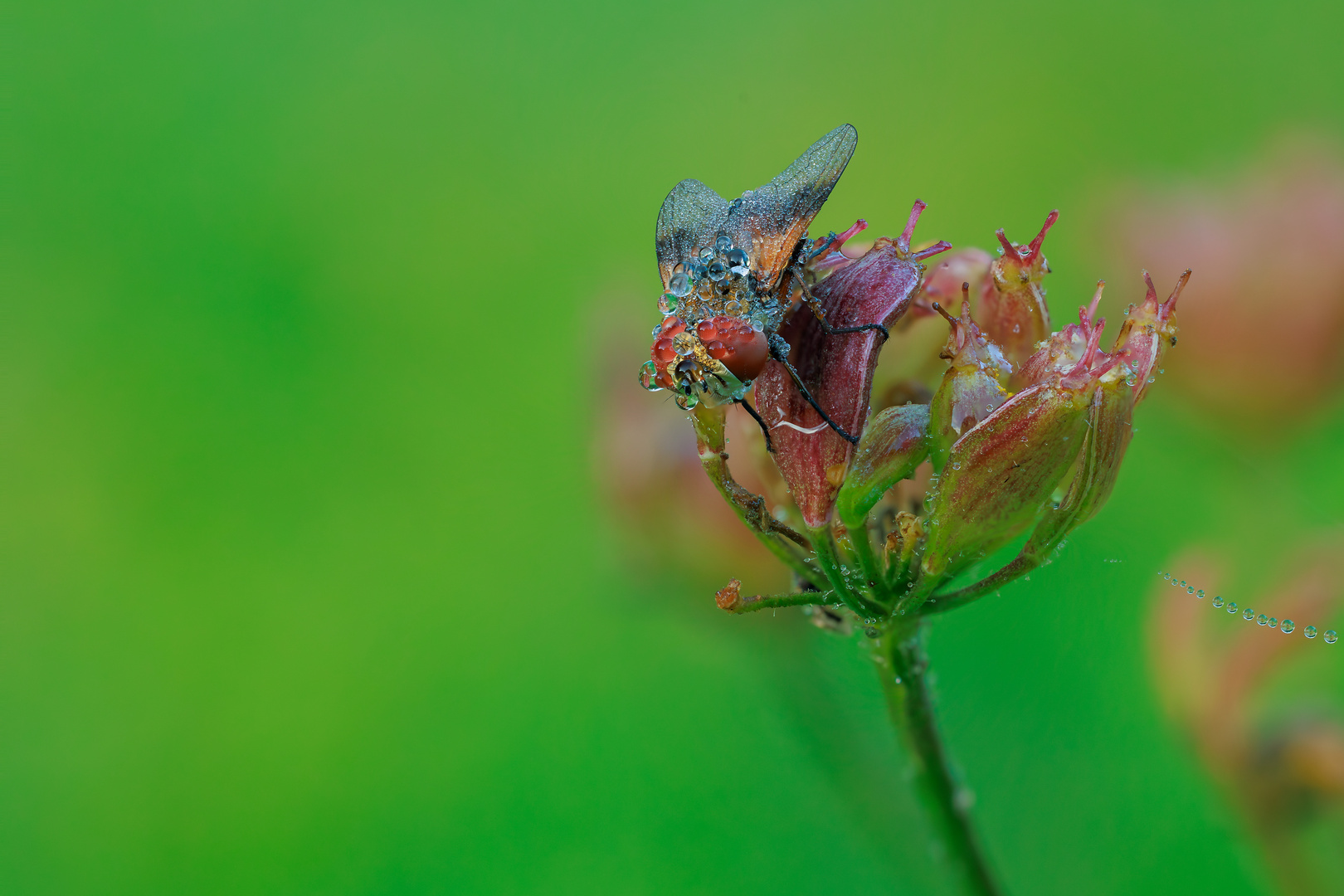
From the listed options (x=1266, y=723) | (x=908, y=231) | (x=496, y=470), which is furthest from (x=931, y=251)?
(x=496, y=470)

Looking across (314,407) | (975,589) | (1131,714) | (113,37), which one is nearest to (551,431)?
(314,407)

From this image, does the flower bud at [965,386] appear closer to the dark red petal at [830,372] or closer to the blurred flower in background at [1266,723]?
the dark red petal at [830,372]

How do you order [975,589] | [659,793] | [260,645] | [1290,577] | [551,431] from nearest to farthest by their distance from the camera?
[975,589] → [1290,577] → [659,793] → [260,645] → [551,431]

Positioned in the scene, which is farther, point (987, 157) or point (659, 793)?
point (987, 157)

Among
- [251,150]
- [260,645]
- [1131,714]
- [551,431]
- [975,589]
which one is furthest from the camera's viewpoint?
[251,150]

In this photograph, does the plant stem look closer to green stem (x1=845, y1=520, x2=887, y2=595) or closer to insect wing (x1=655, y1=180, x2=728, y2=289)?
green stem (x1=845, y1=520, x2=887, y2=595)

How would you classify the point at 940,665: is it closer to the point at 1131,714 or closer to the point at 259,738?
the point at 1131,714

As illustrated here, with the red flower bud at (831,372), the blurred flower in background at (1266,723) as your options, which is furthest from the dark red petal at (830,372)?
the blurred flower in background at (1266,723)
